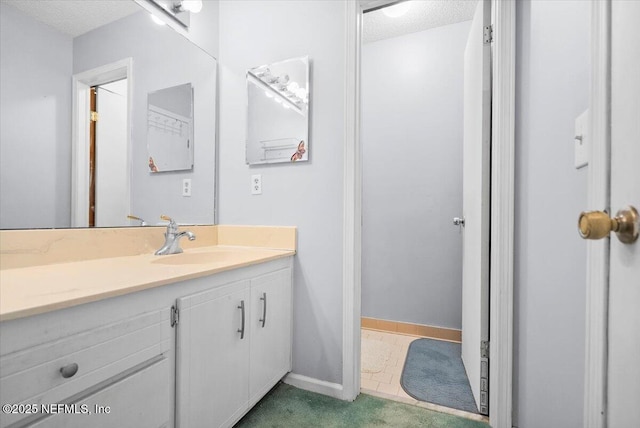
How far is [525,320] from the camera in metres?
1.21

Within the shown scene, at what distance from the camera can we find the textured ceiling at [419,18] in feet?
7.05

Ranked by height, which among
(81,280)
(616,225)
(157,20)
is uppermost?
(157,20)

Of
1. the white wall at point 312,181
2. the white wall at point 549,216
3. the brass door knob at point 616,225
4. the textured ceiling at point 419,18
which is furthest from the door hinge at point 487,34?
the brass door knob at point 616,225

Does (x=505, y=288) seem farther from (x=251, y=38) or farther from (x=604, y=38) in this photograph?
(x=251, y=38)

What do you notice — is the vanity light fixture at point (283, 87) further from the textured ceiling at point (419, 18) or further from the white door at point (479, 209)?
the textured ceiling at point (419, 18)

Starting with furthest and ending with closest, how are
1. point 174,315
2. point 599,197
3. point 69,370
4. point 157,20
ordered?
point 157,20, point 174,315, point 69,370, point 599,197

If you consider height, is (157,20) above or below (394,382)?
above

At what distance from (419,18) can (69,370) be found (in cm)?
279

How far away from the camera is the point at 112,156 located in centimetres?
140

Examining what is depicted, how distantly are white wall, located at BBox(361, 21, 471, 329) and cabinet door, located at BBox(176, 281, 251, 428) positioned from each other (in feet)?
5.00

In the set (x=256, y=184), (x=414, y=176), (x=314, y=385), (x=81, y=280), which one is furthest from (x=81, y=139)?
(x=414, y=176)

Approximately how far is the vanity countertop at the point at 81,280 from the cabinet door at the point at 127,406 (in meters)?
0.25

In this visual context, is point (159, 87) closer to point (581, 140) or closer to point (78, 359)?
point (78, 359)

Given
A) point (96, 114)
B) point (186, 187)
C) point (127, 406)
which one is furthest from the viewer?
point (186, 187)
